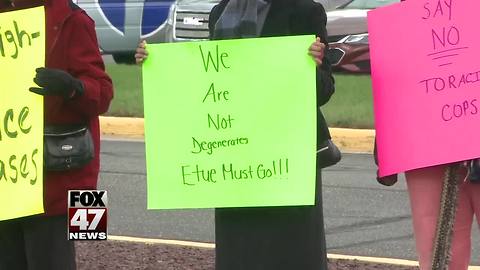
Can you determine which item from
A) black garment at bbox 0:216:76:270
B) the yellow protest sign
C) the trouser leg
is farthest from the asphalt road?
the yellow protest sign

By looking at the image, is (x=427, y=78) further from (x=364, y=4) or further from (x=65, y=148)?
(x=364, y=4)

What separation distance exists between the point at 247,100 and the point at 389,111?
1.62 ft

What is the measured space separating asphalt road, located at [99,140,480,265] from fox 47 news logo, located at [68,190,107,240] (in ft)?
9.24

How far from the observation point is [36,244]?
396cm

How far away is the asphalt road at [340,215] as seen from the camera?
23.0 ft

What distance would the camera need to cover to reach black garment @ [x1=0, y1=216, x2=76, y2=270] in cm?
396

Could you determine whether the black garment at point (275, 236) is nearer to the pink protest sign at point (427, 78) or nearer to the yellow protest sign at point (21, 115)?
the pink protest sign at point (427, 78)

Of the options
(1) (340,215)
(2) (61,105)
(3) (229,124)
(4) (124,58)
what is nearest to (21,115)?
(2) (61,105)

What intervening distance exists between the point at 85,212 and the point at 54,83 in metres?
0.51

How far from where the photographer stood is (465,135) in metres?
3.68

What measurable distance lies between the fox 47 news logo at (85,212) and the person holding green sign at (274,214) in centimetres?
45

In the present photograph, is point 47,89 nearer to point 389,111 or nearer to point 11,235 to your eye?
point 11,235

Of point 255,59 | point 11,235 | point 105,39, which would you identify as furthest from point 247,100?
point 105,39

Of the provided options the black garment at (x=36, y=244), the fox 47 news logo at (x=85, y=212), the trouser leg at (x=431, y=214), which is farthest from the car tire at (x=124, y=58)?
the trouser leg at (x=431, y=214)
